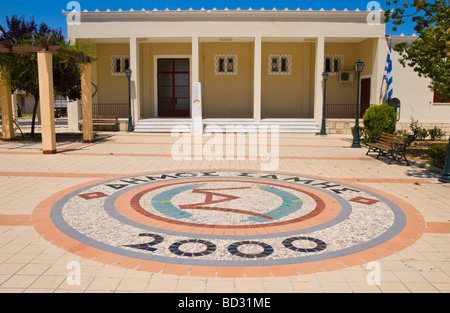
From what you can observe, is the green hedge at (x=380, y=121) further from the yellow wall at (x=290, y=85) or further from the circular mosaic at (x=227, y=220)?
the yellow wall at (x=290, y=85)

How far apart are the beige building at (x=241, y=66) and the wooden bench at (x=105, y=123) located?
1.19 metres

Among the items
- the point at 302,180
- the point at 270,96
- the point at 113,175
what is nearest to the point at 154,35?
the point at 270,96

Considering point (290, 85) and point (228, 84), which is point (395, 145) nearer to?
point (290, 85)

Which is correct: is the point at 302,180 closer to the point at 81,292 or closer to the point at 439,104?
the point at 81,292

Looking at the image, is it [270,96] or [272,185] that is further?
[270,96]

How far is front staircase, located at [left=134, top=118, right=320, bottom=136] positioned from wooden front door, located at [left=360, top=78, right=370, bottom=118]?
3446 mm

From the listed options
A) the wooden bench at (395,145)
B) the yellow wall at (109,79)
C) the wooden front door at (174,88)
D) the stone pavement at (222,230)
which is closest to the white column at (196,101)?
the wooden front door at (174,88)

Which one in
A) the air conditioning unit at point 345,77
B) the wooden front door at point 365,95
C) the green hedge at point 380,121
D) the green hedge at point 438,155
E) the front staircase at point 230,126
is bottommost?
the green hedge at point 438,155

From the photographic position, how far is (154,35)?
21125 mm

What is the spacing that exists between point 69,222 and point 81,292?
2317 millimetres

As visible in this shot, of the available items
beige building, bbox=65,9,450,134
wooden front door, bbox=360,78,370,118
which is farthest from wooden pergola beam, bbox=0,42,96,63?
wooden front door, bbox=360,78,370,118

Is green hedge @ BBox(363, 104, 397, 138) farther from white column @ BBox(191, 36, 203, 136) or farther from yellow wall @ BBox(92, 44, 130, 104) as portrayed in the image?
yellow wall @ BBox(92, 44, 130, 104)

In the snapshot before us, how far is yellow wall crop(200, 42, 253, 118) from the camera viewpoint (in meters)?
24.2

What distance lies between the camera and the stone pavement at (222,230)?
12.7ft
